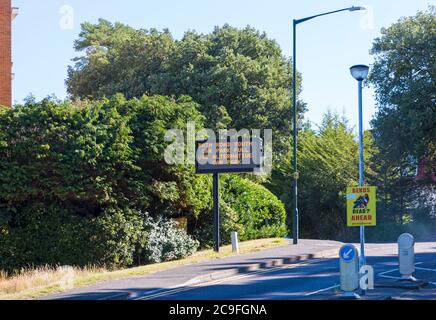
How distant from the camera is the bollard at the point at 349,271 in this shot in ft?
43.5

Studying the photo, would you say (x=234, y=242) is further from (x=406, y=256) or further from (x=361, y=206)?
(x=361, y=206)

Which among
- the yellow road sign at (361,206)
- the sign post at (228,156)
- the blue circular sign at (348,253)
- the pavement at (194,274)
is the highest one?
the sign post at (228,156)

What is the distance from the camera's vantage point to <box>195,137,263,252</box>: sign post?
24547 millimetres

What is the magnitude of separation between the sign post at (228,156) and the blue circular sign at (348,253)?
1131 cm

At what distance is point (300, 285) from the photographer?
1608 centimetres

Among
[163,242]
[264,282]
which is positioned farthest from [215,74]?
[264,282]

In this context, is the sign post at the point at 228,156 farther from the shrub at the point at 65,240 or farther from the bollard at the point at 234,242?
the shrub at the point at 65,240

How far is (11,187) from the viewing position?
23.2 m

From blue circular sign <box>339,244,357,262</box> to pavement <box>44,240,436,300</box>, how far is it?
2.55 feet

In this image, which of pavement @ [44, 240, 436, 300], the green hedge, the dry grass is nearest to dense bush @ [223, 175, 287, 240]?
the green hedge

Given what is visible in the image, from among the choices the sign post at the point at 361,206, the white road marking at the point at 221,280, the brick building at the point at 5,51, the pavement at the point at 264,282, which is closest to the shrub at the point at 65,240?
the pavement at the point at 264,282

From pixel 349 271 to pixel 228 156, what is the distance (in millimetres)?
11853

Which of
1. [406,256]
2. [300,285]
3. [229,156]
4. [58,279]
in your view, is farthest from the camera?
[229,156]
